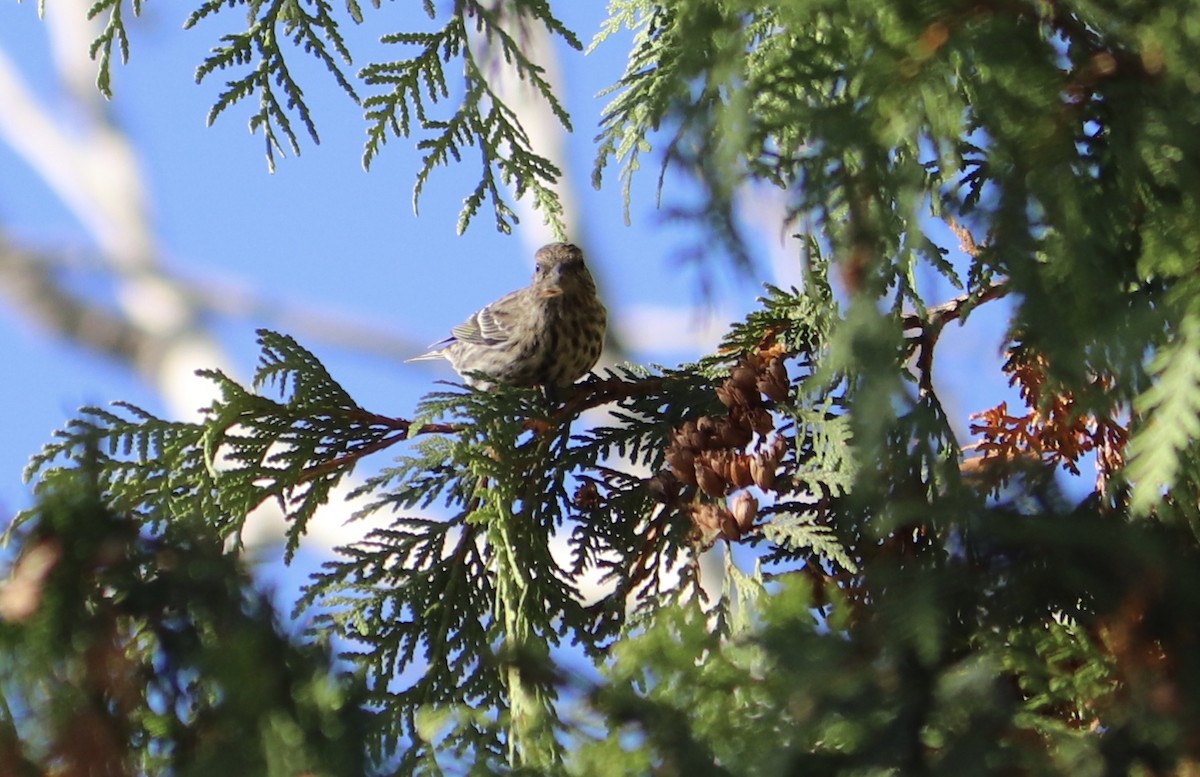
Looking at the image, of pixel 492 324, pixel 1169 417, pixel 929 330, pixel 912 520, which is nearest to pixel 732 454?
pixel 929 330

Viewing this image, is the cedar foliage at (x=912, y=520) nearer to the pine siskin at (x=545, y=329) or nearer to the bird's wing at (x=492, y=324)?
the pine siskin at (x=545, y=329)

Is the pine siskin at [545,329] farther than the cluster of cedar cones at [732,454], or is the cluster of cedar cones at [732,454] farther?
the pine siskin at [545,329]

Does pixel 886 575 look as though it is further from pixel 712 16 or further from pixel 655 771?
pixel 712 16

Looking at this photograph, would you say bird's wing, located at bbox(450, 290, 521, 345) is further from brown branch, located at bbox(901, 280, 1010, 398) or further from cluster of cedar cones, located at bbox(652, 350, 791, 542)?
brown branch, located at bbox(901, 280, 1010, 398)

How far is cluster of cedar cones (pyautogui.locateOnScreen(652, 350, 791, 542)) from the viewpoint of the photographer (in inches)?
69.9

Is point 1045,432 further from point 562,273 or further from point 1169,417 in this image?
point 562,273

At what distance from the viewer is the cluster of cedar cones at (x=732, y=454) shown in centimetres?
178

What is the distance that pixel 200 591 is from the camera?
1.13 metres

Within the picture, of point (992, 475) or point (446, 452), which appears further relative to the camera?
point (446, 452)

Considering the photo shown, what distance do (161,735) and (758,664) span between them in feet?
1.92

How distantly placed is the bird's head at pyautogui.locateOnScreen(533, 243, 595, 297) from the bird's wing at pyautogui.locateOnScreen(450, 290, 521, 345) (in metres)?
0.11

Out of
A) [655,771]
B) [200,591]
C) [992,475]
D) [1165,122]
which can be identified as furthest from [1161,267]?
[200,591]

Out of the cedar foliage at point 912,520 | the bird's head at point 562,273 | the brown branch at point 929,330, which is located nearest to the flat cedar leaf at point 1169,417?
the cedar foliage at point 912,520

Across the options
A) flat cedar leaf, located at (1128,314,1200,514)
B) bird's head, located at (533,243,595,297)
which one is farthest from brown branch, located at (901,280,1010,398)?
bird's head, located at (533,243,595,297)
